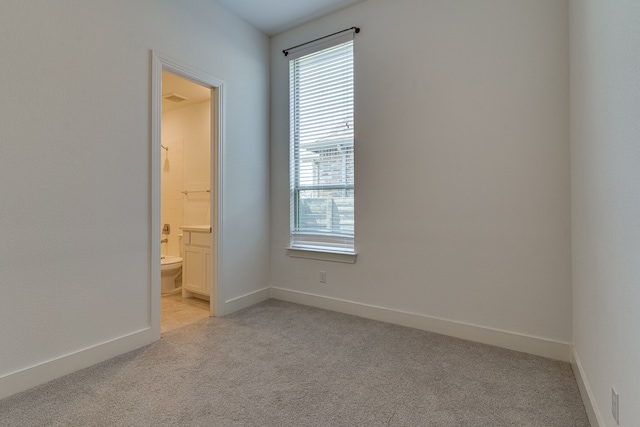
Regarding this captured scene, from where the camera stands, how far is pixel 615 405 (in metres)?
1.25

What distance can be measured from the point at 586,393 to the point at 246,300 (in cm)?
277

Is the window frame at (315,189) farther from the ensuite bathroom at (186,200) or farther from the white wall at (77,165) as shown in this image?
the white wall at (77,165)

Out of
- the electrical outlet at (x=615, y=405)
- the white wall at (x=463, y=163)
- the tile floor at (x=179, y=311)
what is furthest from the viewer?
the tile floor at (x=179, y=311)

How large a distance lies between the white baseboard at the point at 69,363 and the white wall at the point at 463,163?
68.6 inches

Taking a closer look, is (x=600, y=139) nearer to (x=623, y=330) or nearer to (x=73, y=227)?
(x=623, y=330)

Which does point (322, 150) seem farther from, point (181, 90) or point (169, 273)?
point (169, 273)

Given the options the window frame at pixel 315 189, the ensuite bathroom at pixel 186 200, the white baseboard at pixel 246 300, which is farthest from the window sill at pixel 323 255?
the ensuite bathroom at pixel 186 200

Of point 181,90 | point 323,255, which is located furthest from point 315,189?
point 181,90

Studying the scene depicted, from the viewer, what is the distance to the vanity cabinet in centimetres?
358

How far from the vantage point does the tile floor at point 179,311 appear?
115 inches

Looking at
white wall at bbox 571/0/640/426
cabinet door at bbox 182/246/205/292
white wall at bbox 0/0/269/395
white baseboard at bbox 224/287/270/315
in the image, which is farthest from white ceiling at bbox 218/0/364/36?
white baseboard at bbox 224/287/270/315

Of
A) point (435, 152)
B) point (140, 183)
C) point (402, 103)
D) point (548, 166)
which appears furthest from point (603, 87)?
point (140, 183)

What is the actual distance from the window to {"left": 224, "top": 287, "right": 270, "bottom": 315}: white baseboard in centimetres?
65

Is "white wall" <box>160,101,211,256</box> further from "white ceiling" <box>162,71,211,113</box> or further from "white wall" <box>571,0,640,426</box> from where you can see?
"white wall" <box>571,0,640,426</box>
